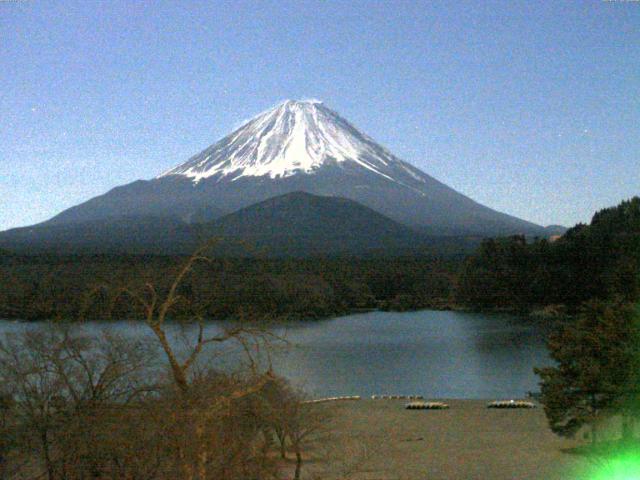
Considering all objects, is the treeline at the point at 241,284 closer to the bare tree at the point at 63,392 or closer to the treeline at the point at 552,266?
the bare tree at the point at 63,392

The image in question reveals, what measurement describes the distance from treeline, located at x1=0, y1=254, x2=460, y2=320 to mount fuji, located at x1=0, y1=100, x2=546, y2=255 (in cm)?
1731

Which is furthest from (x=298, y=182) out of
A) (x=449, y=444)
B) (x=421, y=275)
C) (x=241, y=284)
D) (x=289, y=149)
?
(x=449, y=444)

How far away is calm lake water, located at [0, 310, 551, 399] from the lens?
1445cm

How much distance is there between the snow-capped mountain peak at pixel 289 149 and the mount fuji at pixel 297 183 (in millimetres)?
81

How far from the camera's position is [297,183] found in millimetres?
57438

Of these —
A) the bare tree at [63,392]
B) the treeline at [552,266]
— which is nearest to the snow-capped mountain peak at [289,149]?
the treeline at [552,266]

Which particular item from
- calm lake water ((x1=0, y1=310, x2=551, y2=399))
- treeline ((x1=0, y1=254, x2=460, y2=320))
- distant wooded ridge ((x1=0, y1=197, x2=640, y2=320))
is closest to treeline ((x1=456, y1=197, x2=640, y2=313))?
distant wooded ridge ((x1=0, y1=197, x2=640, y2=320))

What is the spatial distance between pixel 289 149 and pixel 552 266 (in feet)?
126

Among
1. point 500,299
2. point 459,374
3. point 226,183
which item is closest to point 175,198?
point 226,183

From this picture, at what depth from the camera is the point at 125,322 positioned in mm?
11094

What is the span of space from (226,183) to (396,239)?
1887cm

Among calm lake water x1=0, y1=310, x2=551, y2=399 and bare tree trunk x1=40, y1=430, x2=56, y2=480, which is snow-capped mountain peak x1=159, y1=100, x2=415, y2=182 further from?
bare tree trunk x1=40, y1=430, x2=56, y2=480

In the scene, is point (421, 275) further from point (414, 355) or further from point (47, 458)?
point (47, 458)

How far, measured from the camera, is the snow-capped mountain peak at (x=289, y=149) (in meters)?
59.7
